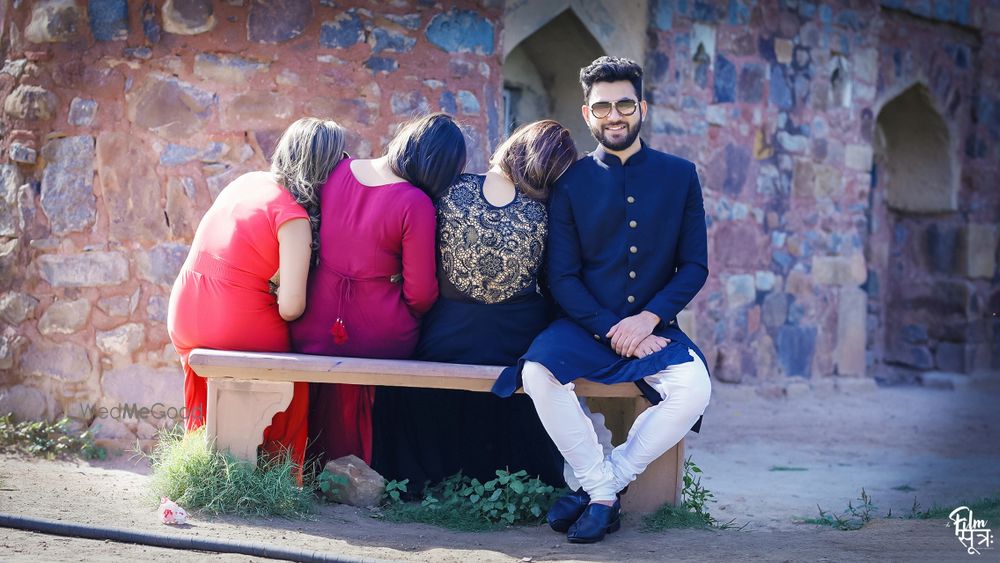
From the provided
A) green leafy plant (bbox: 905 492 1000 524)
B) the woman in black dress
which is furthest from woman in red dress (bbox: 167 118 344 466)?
green leafy plant (bbox: 905 492 1000 524)

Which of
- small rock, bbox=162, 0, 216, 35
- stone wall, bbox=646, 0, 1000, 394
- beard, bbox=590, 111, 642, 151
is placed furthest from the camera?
stone wall, bbox=646, 0, 1000, 394

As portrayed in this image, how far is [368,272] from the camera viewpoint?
151 inches

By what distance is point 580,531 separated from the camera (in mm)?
3453

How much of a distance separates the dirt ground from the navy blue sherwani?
28.2 inches

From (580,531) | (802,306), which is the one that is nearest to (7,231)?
(580,531)

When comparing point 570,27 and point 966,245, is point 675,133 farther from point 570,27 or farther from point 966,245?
point 966,245

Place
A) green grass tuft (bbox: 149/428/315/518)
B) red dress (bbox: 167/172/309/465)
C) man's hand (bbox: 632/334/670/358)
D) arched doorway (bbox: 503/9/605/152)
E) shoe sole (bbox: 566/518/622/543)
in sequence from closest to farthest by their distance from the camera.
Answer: shoe sole (bbox: 566/518/622/543)
green grass tuft (bbox: 149/428/315/518)
man's hand (bbox: 632/334/670/358)
red dress (bbox: 167/172/309/465)
arched doorway (bbox: 503/9/605/152)

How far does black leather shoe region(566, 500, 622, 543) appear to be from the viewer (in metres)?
3.45

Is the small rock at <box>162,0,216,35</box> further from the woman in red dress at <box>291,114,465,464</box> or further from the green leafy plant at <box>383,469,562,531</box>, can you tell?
the green leafy plant at <box>383,469,562,531</box>

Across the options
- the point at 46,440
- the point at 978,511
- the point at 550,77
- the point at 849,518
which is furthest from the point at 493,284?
the point at 550,77

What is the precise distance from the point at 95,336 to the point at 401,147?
1917 millimetres

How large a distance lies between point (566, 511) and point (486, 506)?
11.5 inches

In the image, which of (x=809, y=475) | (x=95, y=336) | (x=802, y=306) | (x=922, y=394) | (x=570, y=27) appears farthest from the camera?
(x=922, y=394)

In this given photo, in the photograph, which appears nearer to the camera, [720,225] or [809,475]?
[809,475]
